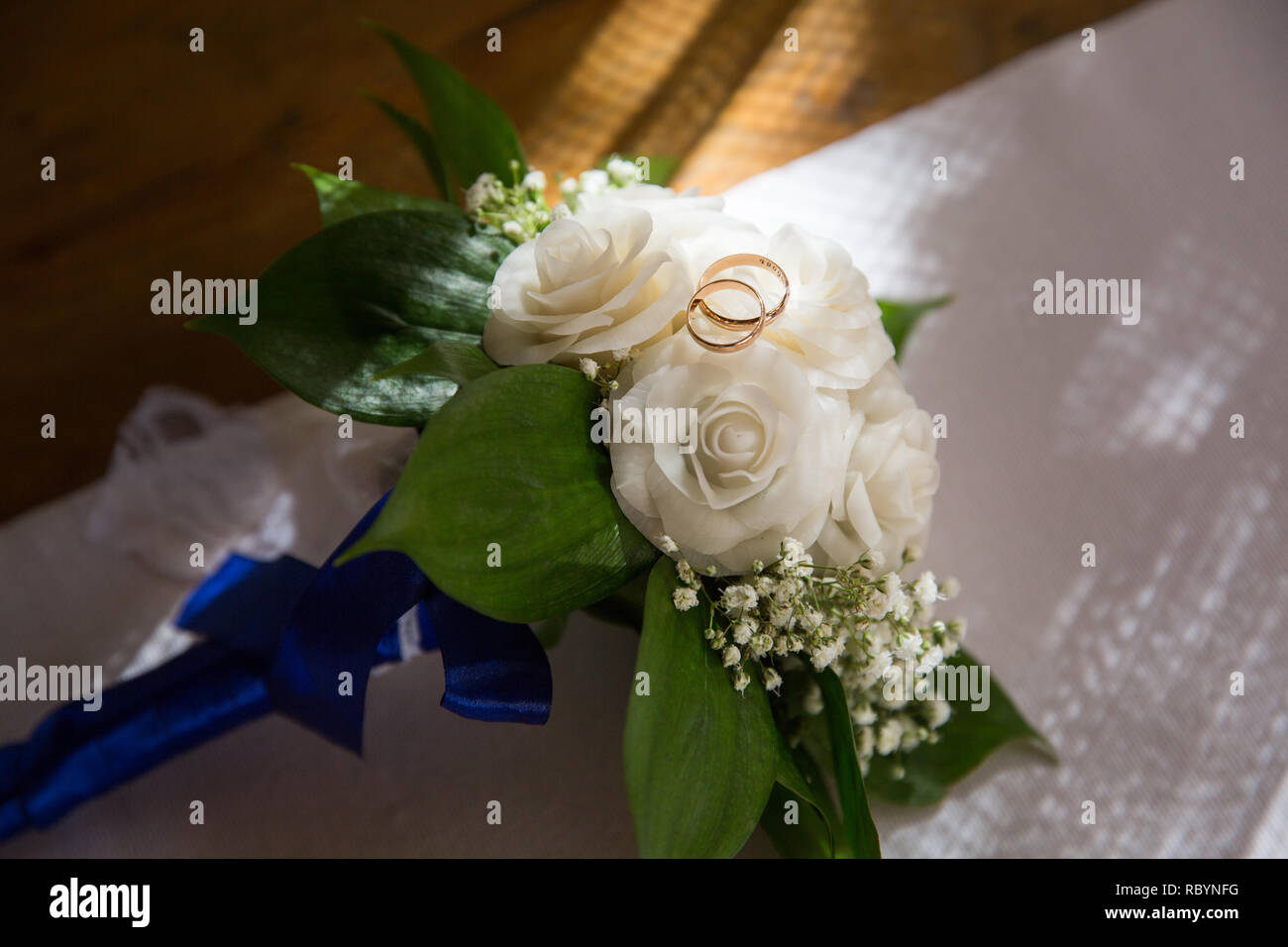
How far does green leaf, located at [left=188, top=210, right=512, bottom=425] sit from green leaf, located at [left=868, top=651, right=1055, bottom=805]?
15.4 inches

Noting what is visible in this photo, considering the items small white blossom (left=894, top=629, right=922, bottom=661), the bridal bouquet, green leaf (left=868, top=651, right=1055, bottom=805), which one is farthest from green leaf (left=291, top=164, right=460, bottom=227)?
green leaf (left=868, top=651, right=1055, bottom=805)

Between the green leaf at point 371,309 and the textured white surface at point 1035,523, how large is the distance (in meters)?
0.13

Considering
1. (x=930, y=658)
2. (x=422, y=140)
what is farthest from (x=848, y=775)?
(x=422, y=140)

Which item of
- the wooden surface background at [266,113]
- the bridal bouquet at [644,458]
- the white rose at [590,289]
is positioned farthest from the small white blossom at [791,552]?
the wooden surface background at [266,113]

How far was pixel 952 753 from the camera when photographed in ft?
Result: 2.13

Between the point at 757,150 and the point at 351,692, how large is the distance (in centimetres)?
67

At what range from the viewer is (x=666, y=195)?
48 cm

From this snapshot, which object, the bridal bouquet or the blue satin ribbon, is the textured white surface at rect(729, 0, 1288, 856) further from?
the blue satin ribbon

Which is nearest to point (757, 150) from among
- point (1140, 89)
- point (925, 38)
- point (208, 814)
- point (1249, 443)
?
point (925, 38)

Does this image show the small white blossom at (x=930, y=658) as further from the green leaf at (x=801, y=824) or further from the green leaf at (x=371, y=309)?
the green leaf at (x=371, y=309)

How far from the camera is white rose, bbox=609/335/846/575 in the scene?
1.30ft

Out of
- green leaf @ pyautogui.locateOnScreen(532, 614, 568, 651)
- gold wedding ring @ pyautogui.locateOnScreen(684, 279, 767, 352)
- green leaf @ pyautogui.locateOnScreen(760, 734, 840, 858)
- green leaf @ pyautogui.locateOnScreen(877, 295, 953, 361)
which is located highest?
green leaf @ pyautogui.locateOnScreen(877, 295, 953, 361)

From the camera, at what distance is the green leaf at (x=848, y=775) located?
47 centimetres

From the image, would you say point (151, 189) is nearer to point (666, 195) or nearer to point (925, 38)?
point (666, 195)
